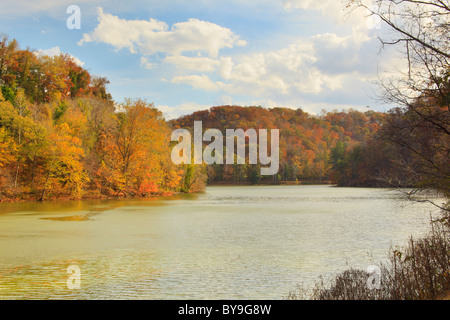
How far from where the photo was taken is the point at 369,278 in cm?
807

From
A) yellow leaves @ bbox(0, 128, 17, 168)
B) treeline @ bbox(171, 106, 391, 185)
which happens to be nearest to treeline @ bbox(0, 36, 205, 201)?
yellow leaves @ bbox(0, 128, 17, 168)

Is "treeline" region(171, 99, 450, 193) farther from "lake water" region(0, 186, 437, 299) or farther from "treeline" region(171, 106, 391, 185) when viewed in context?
"lake water" region(0, 186, 437, 299)

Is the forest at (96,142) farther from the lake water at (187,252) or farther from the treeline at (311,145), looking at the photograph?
the lake water at (187,252)

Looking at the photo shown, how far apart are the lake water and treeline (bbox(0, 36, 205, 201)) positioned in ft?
42.4

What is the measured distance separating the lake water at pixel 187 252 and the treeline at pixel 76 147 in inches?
Result: 509

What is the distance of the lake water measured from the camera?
328 inches

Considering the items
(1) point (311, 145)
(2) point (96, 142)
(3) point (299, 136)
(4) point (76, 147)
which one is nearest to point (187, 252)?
(4) point (76, 147)

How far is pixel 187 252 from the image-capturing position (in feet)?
40.1

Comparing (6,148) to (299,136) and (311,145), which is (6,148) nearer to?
(311,145)

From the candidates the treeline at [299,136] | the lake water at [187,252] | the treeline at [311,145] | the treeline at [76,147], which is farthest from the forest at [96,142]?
the treeline at [299,136]

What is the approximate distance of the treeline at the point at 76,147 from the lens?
107ft

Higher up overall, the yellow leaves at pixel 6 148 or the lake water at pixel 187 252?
the yellow leaves at pixel 6 148

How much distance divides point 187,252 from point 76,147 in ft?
81.6

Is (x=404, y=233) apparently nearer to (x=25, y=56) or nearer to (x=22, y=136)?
(x=22, y=136)
